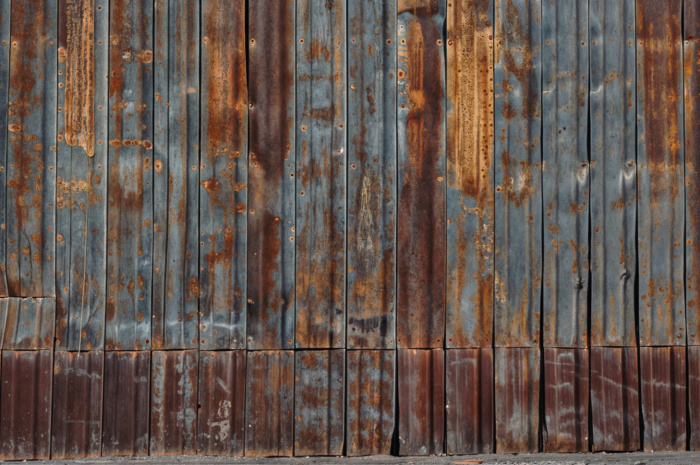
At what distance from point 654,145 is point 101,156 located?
359 centimetres

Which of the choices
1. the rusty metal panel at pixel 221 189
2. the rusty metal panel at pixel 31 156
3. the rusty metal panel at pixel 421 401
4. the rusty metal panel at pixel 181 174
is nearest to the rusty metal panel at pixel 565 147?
the rusty metal panel at pixel 421 401

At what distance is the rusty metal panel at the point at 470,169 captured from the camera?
13.6 feet

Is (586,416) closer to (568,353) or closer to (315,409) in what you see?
(568,353)

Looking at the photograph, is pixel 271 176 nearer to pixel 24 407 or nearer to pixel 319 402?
pixel 319 402

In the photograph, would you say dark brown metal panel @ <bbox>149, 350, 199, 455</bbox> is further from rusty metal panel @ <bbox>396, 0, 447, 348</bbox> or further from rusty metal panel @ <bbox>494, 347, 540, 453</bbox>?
rusty metal panel @ <bbox>494, 347, 540, 453</bbox>

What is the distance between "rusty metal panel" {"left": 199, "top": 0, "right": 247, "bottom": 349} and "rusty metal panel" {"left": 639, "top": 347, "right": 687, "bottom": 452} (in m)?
2.63

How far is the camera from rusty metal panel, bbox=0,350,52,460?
4004 mm

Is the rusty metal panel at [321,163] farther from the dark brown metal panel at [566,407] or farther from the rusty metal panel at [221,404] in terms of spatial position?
the dark brown metal panel at [566,407]

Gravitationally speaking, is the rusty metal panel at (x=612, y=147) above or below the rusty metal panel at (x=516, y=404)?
above

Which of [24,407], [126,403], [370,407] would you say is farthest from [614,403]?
[24,407]

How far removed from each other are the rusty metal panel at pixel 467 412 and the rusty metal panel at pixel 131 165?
2.00 m

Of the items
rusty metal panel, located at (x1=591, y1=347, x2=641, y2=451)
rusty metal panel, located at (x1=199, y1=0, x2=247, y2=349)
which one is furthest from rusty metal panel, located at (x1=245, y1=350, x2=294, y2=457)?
rusty metal panel, located at (x1=591, y1=347, x2=641, y2=451)

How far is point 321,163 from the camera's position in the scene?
4.13m

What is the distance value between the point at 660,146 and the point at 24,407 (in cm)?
441
